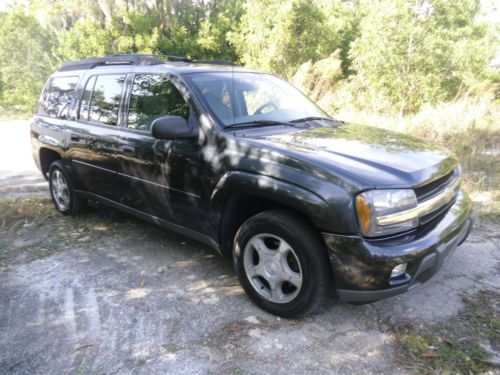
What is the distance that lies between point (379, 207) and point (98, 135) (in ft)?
9.58

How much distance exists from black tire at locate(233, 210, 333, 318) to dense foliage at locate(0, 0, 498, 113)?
743 cm

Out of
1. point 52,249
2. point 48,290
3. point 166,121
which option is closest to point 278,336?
point 166,121

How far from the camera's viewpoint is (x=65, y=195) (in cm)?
483

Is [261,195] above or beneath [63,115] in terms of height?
beneath

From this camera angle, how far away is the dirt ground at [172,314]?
235cm

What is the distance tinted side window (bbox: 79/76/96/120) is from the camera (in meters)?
4.18

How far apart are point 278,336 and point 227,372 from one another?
1.51ft

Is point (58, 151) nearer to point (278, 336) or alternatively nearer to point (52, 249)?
point (52, 249)

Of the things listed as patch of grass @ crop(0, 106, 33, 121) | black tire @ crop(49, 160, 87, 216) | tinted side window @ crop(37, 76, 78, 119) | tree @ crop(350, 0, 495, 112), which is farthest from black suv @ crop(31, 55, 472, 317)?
patch of grass @ crop(0, 106, 33, 121)

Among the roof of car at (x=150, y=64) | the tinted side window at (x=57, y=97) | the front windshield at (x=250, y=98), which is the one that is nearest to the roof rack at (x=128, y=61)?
the roof of car at (x=150, y=64)

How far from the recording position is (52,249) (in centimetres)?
401

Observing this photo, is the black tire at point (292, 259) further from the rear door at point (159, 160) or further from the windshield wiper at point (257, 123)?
the windshield wiper at point (257, 123)

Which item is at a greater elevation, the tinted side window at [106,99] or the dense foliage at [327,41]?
the dense foliage at [327,41]

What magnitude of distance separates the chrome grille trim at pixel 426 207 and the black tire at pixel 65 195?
3.76m
